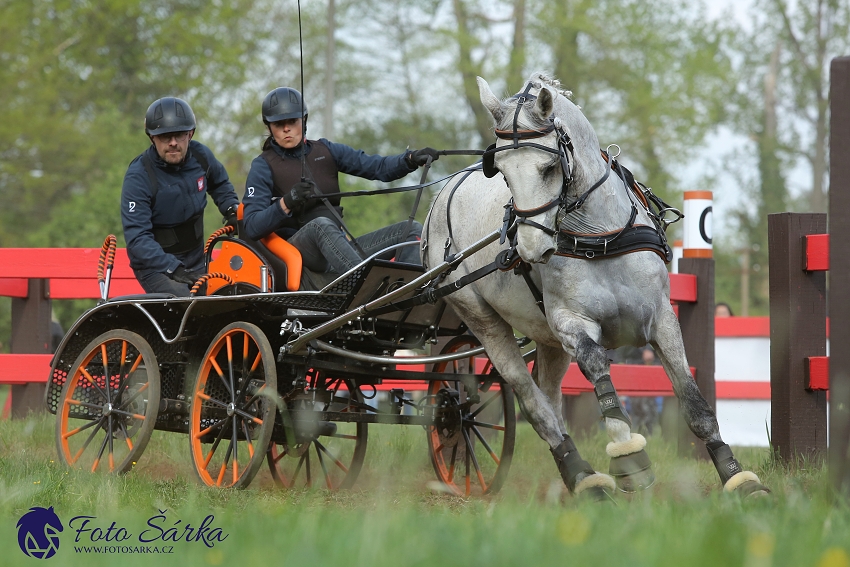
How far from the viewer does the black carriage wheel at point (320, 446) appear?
5535 millimetres

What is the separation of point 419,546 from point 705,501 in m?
1.15

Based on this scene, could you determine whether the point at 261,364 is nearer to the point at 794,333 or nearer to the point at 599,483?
the point at 599,483

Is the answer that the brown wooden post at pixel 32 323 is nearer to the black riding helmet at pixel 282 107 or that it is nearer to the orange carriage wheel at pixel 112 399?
the orange carriage wheel at pixel 112 399

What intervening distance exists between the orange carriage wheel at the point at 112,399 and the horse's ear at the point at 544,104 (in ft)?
8.53

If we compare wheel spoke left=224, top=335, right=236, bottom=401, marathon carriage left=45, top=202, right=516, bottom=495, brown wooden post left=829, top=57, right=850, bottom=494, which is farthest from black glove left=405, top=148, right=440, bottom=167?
brown wooden post left=829, top=57, right=850, bottom=494

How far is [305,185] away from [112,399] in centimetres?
172

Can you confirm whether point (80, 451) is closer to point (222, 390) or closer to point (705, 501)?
point (222, 390)

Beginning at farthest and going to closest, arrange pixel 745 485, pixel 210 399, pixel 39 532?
pixel 210 399, pixel 745 485, pixel 39 532

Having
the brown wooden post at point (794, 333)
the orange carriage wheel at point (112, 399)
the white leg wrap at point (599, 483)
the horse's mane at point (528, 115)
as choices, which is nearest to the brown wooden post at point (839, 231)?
the white leg wrap at point (599, 483)

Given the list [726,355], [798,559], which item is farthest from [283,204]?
[726,355]

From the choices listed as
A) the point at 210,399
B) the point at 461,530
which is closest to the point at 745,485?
the point at 461,530

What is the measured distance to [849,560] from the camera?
2.48 m

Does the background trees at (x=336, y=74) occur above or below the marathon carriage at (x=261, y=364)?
above

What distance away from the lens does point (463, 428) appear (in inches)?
245
